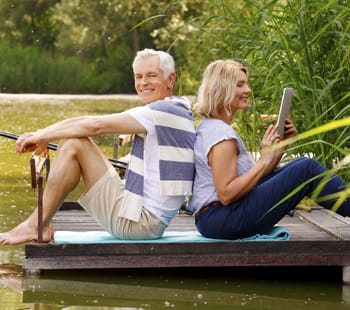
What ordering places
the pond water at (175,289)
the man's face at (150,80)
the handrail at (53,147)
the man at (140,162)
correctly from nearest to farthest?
the pond water at (175,289), the man at (140,162), the man's face at (150,80), the handrail at (53,147)

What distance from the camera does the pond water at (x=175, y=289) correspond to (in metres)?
5.91

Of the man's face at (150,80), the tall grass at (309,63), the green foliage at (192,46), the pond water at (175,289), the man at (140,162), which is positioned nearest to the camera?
the pond water at (175,289)

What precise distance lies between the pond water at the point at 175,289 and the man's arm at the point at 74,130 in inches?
25.4

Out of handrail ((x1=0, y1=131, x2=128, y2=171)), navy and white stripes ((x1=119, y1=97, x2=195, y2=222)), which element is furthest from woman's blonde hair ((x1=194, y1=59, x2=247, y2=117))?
handrail ((x1=0, y1=131, x2=128, y2=171))

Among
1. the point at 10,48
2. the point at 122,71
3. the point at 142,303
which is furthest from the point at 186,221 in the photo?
the point at 122,71

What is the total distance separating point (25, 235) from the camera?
20.8 ft

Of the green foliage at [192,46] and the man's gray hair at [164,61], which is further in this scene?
the green foliage at [192,46]

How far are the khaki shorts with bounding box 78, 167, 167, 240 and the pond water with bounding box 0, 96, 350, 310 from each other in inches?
9.7

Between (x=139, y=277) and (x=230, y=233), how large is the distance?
1.65ft

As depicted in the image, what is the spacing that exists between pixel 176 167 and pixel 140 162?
166 mm

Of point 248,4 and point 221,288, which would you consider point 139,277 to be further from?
point 248,4

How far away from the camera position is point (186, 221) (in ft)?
24.3

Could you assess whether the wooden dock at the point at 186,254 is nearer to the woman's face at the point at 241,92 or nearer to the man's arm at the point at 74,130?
the man's arm at the point at 74,130

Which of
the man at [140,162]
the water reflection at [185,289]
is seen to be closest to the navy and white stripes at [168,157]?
the man at [140,162]
